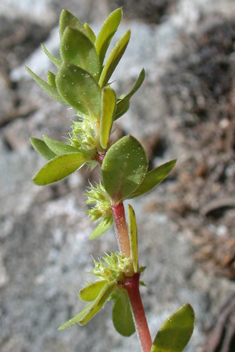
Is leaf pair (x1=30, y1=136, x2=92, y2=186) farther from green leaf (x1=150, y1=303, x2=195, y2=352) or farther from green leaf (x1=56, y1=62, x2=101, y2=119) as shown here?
green leaf (x1=150, y1=303, x2=195, y2=352)

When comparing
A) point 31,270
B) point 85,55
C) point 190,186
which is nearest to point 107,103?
point 85,55

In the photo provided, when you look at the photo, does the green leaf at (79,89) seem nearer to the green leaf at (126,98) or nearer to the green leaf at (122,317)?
the green leaf at (126,98)

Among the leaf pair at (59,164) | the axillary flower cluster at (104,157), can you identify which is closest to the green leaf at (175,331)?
the axillary flower cluster at (104,157)

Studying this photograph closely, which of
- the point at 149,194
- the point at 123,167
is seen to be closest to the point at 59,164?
the point at 123,167

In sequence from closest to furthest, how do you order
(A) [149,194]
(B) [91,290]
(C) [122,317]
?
(B) [91,290], (C) [122,317], (A) [149,194]

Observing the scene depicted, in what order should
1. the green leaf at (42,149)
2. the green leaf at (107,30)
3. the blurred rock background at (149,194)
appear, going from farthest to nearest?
the blurred rock background at (149,194)
the green leaf at (42,149)
the green leaf at (107,30)

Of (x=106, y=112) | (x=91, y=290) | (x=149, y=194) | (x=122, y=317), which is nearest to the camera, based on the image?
(x=106, y=112)

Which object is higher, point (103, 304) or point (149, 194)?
point (103, 304)

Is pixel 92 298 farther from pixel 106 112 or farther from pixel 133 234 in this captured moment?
pixel 106 112
